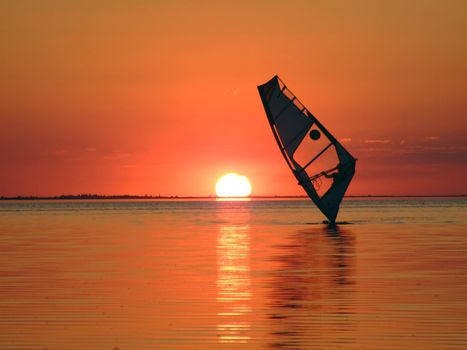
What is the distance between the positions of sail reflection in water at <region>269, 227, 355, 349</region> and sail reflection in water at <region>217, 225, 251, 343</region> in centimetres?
75

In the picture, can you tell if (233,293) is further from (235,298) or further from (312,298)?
(312,298)

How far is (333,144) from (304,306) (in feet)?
170

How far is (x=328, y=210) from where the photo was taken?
78.9 meters

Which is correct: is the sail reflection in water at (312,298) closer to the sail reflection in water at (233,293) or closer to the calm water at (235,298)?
the calm water at (235,298)

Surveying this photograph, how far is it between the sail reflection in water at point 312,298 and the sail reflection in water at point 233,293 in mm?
A: 751

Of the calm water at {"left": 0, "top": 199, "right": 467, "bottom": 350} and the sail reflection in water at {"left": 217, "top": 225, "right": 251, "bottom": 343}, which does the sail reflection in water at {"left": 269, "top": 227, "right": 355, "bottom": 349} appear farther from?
the sail reflection in water at {"left": 217, "top": 225, "right": 251, "bottom": 343}

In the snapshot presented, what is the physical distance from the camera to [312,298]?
1079 inches

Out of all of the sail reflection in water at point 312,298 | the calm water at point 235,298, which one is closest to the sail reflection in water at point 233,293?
the calm water at point 235,298

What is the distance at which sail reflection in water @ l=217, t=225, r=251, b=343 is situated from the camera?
70.6 ft

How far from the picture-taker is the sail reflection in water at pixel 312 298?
20797mm

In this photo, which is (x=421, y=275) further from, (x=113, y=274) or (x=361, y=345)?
(x=361, y=345)

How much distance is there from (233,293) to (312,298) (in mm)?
2699

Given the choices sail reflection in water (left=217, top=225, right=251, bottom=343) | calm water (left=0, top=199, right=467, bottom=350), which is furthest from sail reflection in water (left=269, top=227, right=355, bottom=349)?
sail reflection in water (left=217, top=225, right=251, bottom=343)

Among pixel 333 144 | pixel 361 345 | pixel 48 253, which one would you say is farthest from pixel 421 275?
pixel 333 144
